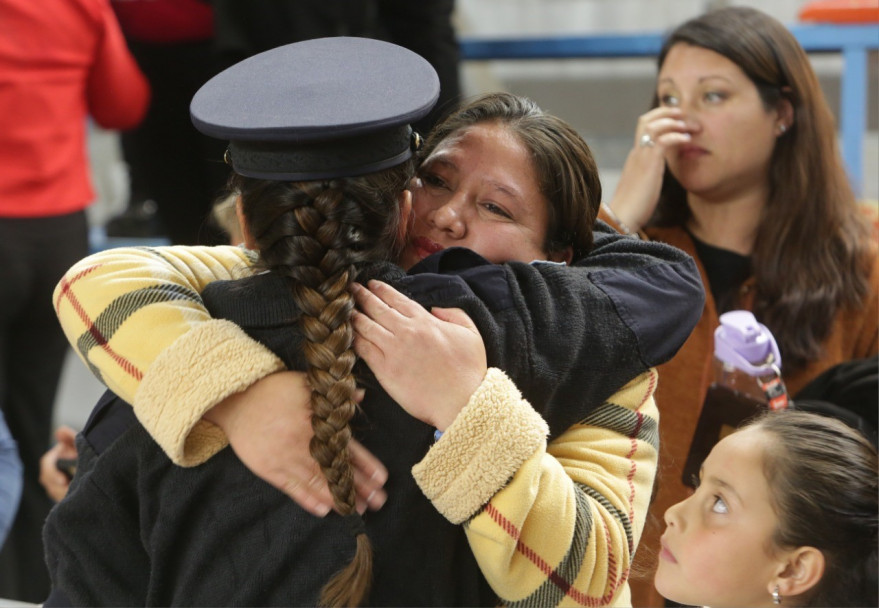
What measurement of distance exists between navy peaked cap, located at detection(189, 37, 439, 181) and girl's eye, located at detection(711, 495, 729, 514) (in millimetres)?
400

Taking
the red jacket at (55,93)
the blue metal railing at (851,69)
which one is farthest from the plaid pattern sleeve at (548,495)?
the blue metal railing at (851,69)

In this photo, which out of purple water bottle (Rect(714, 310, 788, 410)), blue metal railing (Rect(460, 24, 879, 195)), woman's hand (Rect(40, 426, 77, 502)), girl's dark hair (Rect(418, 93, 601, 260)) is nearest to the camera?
girl's dark hair (Rect(418, 93, 601, 260))

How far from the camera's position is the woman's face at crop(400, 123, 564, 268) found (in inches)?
35.7

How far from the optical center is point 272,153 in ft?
2.42

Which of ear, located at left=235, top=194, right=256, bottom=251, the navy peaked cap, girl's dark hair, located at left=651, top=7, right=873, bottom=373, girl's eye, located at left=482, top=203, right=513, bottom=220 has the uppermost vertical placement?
the navy peaked cap

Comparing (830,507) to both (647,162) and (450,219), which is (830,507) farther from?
(647,162)

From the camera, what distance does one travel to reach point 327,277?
744 millimetres

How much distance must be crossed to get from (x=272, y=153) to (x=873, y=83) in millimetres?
1696

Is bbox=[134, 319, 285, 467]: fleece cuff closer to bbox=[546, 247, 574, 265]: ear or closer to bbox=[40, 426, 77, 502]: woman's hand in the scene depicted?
bbox=[546, 247, 574, 265]: ear

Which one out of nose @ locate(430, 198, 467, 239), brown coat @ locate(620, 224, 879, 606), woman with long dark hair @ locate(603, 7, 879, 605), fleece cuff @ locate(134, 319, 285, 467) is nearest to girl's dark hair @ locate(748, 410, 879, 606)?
brown coat @ locate(620, 224, 879, 606)

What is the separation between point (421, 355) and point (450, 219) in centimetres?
19

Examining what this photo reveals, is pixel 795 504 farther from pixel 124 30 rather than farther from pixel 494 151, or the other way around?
pixel 124 30

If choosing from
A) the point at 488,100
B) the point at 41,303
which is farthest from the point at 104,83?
the point at 488,100

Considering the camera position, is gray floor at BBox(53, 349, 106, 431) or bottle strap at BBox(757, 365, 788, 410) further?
gray floor at BBox(53, 349, 106, 431)
